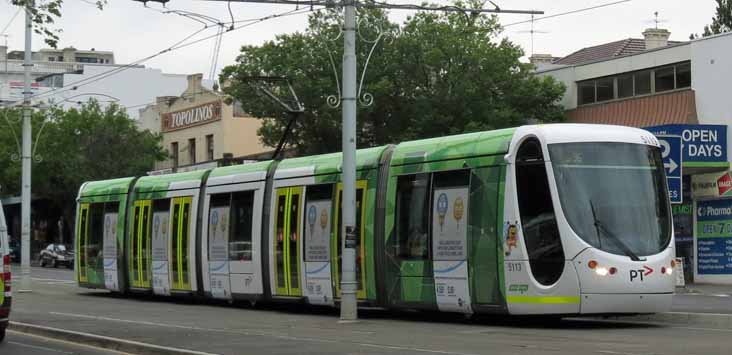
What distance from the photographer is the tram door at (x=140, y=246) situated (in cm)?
3056

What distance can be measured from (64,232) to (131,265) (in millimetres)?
51032

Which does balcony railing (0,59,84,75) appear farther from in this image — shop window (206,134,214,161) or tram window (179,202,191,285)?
tram window (179,202,191,285)

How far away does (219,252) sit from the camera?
27375 millimetres

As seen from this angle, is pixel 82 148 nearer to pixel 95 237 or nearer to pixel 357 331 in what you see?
pixel 95 237

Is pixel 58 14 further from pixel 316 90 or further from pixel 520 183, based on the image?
pixel 316 90

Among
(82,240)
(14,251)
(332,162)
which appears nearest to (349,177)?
(332,162)

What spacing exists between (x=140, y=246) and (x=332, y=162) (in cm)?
853

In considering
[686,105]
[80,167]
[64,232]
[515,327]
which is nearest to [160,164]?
[80,167]

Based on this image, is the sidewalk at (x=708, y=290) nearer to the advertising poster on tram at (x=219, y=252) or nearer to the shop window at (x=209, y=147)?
the advertising poster on tram at (x=219, y=252)

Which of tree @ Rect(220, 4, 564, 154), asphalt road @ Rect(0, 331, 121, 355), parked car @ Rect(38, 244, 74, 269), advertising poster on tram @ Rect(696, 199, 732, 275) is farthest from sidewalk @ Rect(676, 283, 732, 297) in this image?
parked car @ Rect(38, 244, 74, 269)

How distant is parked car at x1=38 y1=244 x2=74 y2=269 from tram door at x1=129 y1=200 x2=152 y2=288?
3507 centimetres

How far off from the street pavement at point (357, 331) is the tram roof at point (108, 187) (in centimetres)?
410

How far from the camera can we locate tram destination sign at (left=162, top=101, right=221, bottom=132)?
64.9m

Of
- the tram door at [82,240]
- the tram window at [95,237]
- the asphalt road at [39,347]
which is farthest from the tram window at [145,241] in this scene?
the asphalt road at [39,347]
